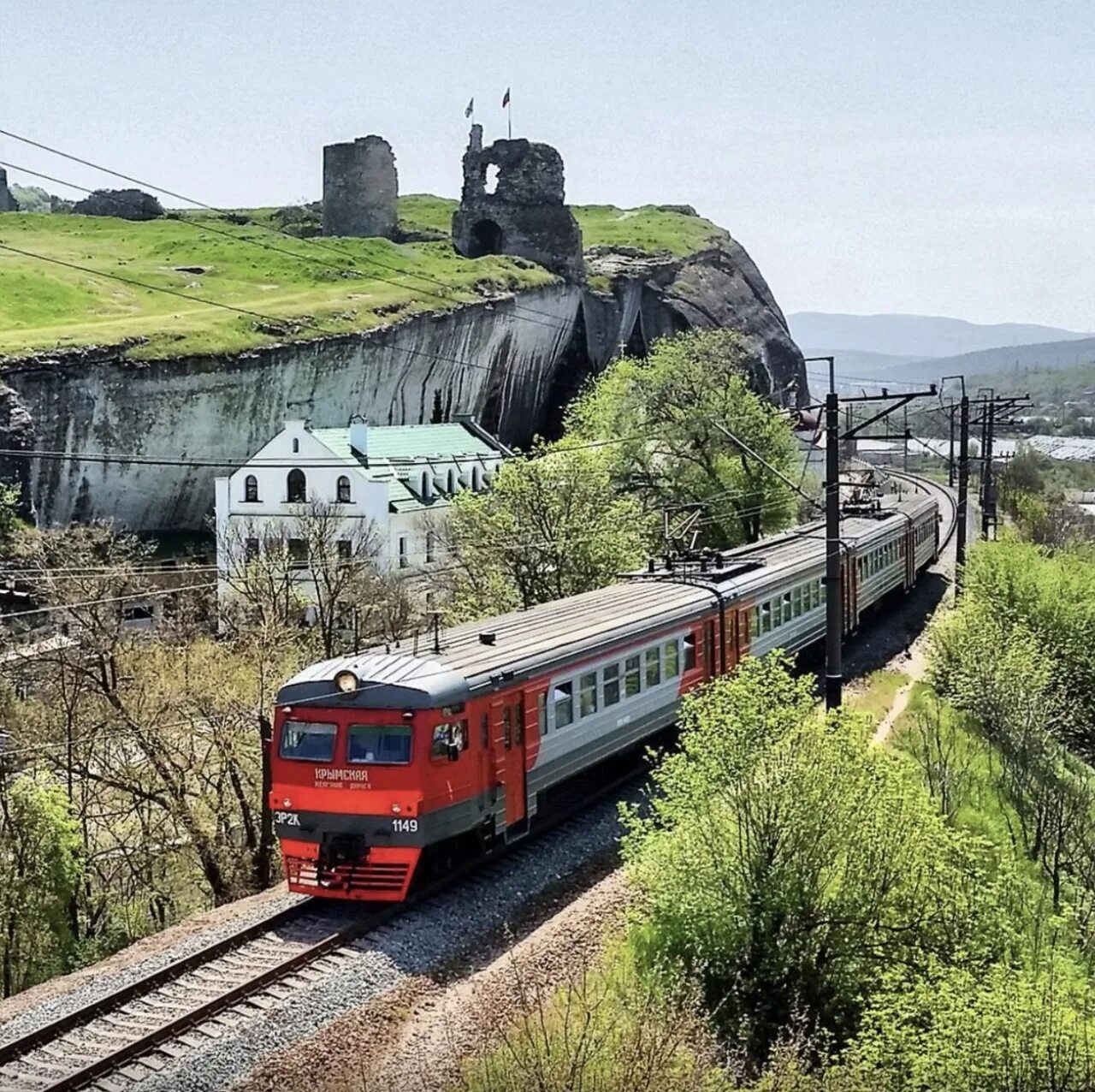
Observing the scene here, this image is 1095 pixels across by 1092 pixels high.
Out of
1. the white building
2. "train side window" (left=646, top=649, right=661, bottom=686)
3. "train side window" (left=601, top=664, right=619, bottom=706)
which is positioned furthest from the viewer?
the white building

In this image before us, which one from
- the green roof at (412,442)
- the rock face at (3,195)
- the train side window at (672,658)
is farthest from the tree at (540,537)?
the rock face at (3,195)

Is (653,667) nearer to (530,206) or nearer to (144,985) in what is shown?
(144,985)

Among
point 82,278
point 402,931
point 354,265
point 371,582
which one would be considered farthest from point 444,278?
point 402,931

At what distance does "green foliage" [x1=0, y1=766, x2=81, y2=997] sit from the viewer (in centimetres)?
2192

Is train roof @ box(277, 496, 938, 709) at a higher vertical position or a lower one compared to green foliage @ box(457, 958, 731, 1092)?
higher

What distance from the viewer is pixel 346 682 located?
15.9 metres

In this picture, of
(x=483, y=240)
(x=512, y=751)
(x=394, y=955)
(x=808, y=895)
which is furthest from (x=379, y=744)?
(x=483, y=240)

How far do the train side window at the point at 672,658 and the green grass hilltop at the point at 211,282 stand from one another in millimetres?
38230

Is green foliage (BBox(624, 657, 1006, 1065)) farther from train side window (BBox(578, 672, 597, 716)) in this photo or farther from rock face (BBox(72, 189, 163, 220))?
rock face (BBox(72, 189, 163, 220))

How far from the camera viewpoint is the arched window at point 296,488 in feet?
164

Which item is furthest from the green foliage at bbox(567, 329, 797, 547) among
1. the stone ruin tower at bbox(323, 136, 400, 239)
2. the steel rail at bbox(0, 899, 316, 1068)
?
the stone ruin tower at bbox(323, 136, 400, 239)

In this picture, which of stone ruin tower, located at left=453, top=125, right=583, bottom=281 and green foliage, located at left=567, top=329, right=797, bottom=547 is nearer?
green foliage, located at left=567, top=329, right=797, bottom=547

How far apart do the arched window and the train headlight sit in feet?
114

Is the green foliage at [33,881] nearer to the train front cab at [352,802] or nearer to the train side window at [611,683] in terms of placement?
the train front cab at [352,802]
